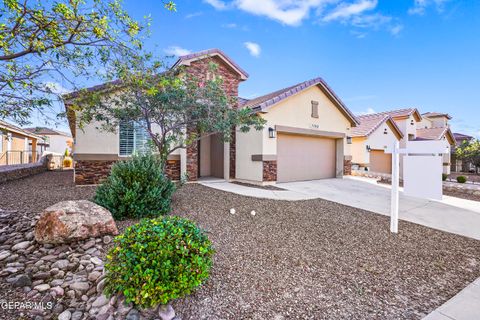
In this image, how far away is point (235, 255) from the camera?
357 cm

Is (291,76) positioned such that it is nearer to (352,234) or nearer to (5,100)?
(352,234)

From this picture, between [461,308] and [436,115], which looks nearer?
[461,308]

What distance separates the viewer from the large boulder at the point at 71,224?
11.8 feet

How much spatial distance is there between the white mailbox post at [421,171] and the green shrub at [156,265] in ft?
14.7

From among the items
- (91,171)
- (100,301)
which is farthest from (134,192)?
(91,171)

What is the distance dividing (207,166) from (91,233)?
914 cm

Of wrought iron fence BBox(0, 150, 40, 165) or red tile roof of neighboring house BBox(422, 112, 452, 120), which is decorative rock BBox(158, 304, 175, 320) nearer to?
wrought iron fence BBox(0, 150, 40, 165)

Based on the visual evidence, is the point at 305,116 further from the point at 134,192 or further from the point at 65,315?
the point at 65,315

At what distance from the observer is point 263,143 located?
10031 mm

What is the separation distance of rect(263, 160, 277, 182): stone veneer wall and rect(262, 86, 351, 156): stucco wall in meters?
0.50

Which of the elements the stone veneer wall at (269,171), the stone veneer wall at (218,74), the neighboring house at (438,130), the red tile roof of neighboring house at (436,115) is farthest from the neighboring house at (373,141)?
the stone veneer wall at (218,74)

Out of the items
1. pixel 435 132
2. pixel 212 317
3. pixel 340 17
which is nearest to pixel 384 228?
pixel 212 317

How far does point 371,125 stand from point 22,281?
66.2 feet

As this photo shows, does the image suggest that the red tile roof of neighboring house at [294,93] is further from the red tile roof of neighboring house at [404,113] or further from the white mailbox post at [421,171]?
the red tile roof of neighboring house at [404,113]
